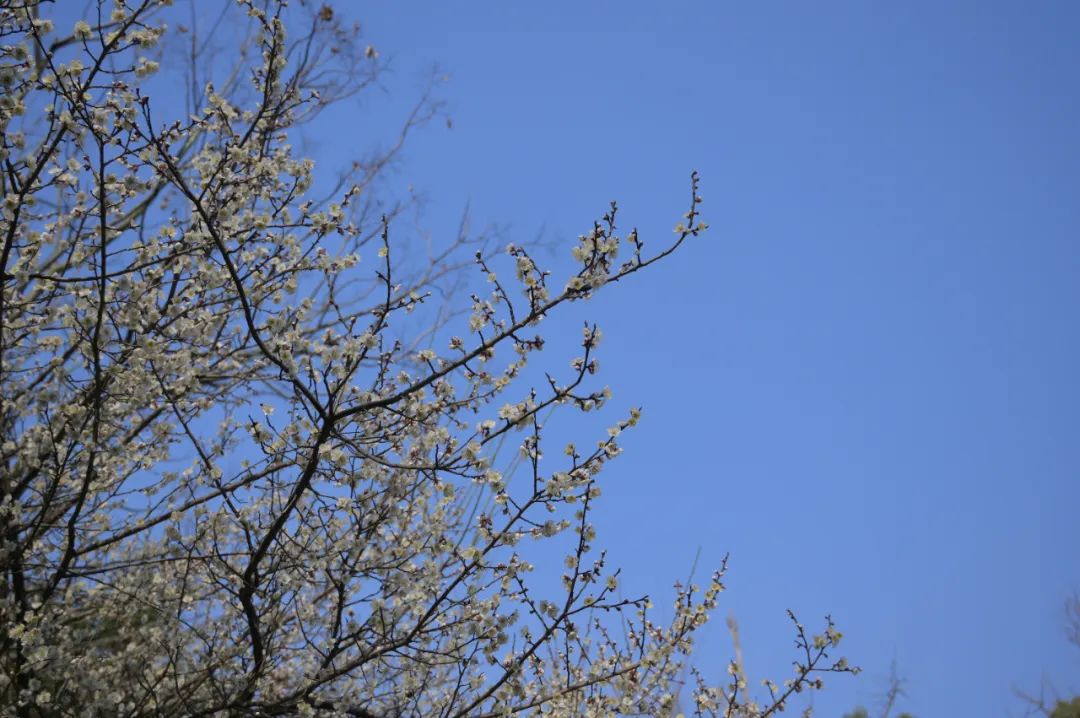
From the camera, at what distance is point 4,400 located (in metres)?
4.30

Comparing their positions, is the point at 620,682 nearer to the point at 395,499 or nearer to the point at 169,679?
the point at 395,499

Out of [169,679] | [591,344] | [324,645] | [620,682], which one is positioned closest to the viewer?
[591,344]

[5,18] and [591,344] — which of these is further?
[5,18]

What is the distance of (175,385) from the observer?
13.0 feet

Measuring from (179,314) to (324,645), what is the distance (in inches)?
63.1

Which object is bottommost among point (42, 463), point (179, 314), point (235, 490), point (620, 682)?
point (620, 682)

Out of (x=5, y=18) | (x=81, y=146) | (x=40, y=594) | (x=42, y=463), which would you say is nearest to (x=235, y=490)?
(x=42, y=463)

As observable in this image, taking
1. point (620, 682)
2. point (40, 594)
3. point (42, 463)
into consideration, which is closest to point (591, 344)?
point (620, 682)

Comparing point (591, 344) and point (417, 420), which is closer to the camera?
point (591, 344)

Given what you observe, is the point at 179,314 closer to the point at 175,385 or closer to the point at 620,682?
the point at 175,385

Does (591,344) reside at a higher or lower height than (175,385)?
lower

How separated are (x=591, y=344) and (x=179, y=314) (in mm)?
2071

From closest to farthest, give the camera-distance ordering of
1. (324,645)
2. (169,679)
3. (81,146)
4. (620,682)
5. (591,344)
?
1. (591,344)
2. (81,146)
3. (324,645)
4. (620,682)
5. (169,679)

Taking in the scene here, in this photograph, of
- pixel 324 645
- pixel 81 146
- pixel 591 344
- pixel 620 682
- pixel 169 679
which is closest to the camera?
pixel 591 344
